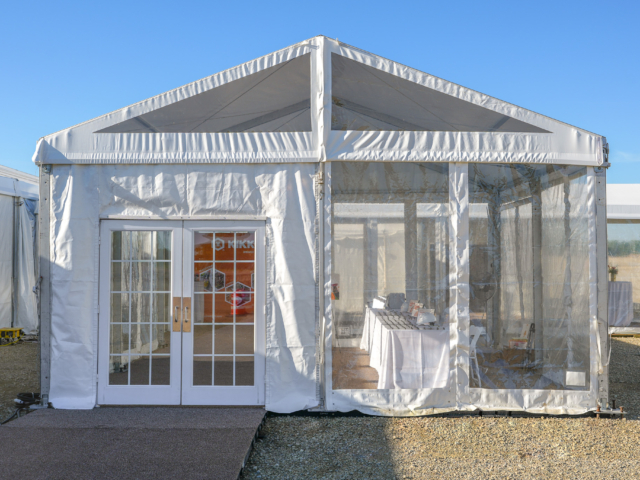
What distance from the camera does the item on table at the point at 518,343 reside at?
14.3 ft

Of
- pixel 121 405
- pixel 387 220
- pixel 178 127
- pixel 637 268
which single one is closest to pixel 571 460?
pixel 387 220

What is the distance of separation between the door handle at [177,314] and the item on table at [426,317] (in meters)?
2.06

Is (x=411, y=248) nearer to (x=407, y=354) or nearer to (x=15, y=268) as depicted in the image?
(x=407, y=354)

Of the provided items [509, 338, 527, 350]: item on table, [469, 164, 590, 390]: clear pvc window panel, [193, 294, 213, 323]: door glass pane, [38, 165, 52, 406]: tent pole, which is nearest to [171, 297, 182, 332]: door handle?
[193, 294, 213, 323]: door glass pane

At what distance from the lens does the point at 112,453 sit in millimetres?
3361

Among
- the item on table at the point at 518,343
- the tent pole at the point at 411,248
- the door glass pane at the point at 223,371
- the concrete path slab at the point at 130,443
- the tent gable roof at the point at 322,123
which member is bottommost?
the concrete path slab at the point at 130,443

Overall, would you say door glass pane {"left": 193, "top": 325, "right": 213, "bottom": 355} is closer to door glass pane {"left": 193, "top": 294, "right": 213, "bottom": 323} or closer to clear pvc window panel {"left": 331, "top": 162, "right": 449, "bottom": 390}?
door glass pane {"left": 193, "top": 294, "right": 213, "bottom": 323}

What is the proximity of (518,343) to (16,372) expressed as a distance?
5.91m

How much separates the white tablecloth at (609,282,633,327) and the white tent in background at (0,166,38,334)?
34.4 ft

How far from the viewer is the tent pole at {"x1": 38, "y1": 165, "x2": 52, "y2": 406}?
4.37m

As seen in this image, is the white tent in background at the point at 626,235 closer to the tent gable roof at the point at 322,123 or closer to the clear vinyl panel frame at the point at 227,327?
the tent gable roof at the point at 322,123

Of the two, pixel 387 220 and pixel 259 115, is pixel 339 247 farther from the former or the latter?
pixel 259 115

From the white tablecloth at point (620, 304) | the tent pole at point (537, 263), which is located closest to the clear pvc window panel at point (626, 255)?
the white tablecloth at point (620, 304)

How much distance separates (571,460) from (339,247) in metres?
2.32
